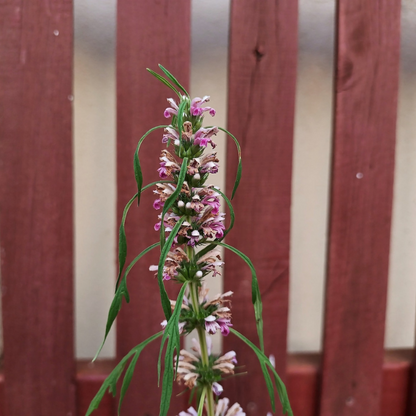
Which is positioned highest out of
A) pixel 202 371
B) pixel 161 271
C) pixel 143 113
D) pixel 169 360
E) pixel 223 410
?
pixel 143 113

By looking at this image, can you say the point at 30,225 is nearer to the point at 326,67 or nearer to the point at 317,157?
A: the point at 317,157

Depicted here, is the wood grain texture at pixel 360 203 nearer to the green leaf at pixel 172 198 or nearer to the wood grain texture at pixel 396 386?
the wood grain texture at pixel 396 386

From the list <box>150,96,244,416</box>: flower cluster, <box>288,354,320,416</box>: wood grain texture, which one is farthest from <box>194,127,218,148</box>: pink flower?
<box>288,354,320,416</box>: wood grain texture

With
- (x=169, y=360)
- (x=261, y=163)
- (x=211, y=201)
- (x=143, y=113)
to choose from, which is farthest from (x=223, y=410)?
(x=143, y=113)

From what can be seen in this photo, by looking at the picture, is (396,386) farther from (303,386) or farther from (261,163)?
(261,163)

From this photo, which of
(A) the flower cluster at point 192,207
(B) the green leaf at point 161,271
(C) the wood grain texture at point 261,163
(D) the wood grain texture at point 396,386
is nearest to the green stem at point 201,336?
(A) the flower cluster at point 192,207

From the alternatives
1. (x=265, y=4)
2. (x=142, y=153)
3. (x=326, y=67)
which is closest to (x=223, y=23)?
(x=265, y=4)

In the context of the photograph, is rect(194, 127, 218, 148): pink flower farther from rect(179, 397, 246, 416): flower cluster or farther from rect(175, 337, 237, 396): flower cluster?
rect(179, 397, 246, 416): flower cluster

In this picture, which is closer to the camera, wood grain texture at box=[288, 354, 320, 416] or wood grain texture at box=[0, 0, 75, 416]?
wood grain texture at box=[0, 0, 75, 416]
